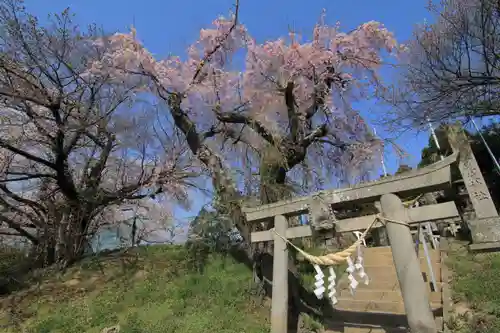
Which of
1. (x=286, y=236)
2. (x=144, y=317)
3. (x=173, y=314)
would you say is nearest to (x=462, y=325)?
(x=286, y=236)

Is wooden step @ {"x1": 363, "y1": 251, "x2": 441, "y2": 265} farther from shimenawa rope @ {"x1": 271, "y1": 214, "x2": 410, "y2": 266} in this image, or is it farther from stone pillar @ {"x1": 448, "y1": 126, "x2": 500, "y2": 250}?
shimenawa rope @ {"x1": 271, "y1": 214, "x2": 410, "y2": 266}

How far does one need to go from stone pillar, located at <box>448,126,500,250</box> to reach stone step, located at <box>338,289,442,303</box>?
2904 millimetres

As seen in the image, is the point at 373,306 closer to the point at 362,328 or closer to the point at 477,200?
the point at 362,328

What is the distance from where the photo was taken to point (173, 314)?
294 inches

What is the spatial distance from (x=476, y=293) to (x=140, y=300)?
718cm

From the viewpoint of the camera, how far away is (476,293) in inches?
258

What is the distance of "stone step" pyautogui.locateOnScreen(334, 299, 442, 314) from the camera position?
22.3 ft

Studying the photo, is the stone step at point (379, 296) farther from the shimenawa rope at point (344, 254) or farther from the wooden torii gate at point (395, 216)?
the shimenawa rope at point (344, 254)

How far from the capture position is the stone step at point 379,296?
7.05 meters

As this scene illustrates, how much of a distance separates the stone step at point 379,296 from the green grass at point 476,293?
38cm

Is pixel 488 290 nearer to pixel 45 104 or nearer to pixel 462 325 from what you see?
pixel 462 325

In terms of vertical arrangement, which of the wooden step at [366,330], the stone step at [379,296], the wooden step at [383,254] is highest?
the wooden step at [383,254]

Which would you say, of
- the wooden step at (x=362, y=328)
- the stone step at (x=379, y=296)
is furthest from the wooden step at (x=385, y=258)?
the wooden step at (x=362, y=328)

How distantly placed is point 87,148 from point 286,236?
8.41 m
